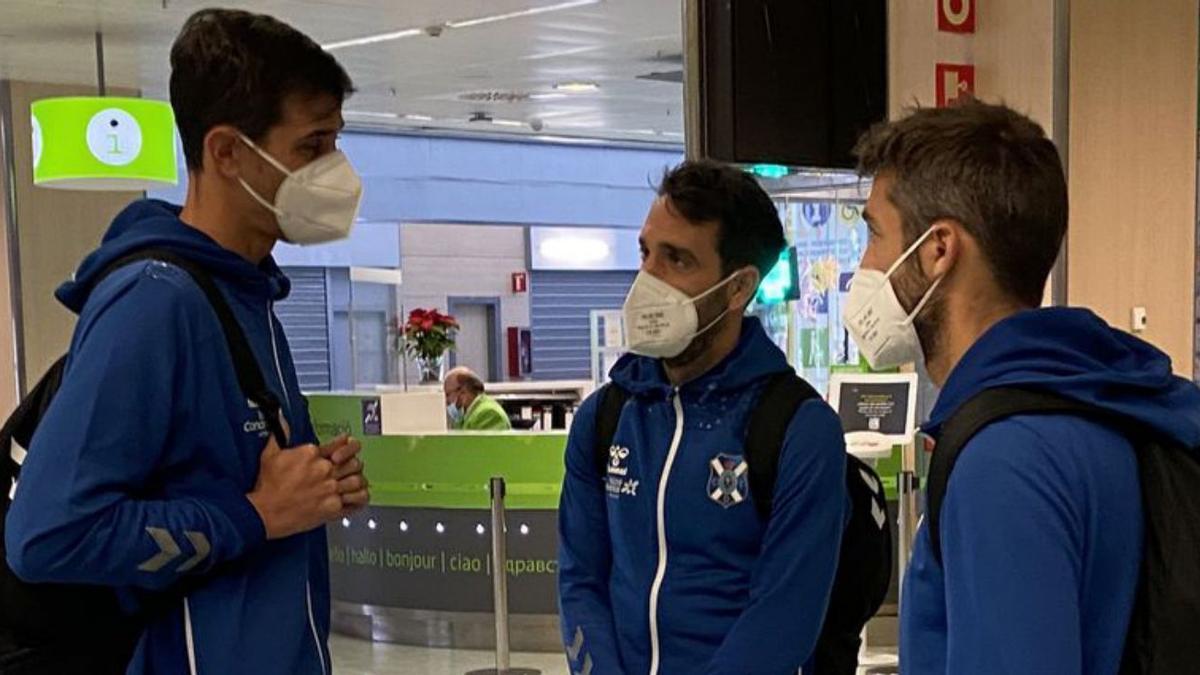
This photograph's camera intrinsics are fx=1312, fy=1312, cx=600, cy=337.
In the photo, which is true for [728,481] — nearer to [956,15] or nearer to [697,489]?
[697,489]

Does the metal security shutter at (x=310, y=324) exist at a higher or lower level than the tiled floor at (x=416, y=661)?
higher

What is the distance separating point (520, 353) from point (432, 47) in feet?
27.3

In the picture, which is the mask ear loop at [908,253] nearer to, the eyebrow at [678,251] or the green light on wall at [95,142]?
the eyebrow at [678,251]

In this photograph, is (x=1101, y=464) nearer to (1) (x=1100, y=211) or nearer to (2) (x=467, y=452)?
(1) (x=1100, y=211)

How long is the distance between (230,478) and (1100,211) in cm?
340

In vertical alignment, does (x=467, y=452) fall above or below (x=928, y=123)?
below

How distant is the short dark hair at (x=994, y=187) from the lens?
138 centimetres

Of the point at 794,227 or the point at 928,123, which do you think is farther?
the point at 794,227

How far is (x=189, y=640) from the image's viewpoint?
1618 mm

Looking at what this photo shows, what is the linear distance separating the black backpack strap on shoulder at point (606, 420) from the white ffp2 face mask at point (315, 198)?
621 millimetres

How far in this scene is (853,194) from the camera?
6406mm

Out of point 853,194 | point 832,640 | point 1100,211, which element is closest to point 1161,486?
point 832,640

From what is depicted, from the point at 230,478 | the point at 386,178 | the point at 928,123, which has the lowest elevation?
the point at 230,478

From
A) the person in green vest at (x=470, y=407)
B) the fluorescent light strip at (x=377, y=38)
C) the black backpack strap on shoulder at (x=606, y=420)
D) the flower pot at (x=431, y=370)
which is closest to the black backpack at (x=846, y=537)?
the black backpack strap on shoulder at (x=606, y=420)
